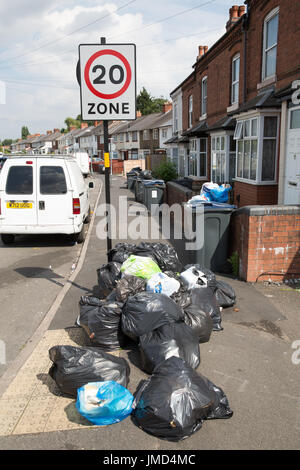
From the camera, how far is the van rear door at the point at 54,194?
9.00 m

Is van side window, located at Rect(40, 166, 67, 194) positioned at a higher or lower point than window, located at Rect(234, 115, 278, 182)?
lower

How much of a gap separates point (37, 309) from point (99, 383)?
279 centimetres

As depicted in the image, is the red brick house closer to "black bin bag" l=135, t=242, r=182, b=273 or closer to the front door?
the front door

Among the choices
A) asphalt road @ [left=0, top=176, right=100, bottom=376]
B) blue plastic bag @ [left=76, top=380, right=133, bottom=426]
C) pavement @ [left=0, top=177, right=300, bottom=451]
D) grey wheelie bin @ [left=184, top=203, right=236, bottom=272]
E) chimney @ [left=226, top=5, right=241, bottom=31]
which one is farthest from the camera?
chimney @ [left=226, top=5, right=241, bottom=31]

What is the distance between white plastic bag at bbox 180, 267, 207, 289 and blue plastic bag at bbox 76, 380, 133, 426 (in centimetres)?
223

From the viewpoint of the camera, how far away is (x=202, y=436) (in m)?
2.86

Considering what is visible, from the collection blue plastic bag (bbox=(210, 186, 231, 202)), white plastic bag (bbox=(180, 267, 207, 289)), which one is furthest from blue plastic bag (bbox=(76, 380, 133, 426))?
blue plastic bag (bbox=(210, 186, 231, 202))

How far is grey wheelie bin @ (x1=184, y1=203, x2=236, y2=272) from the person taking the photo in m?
6.61

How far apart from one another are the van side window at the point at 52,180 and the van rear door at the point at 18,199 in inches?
8.2

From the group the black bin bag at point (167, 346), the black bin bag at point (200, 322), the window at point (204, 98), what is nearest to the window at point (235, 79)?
the window at point (204, 98)

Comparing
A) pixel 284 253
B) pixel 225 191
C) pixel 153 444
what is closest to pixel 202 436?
pixel 153 444

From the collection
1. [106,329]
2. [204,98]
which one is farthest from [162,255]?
[204,98]

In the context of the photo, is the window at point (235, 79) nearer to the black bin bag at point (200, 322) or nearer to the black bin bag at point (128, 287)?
the black bin bag at point (128, 287)

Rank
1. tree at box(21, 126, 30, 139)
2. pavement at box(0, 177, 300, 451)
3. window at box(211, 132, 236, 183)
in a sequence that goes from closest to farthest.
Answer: pavement at box(0, 177, 300, 451)
window at box(211, 132, 236, 183)
tree at box(21, 126, 30, 139)
